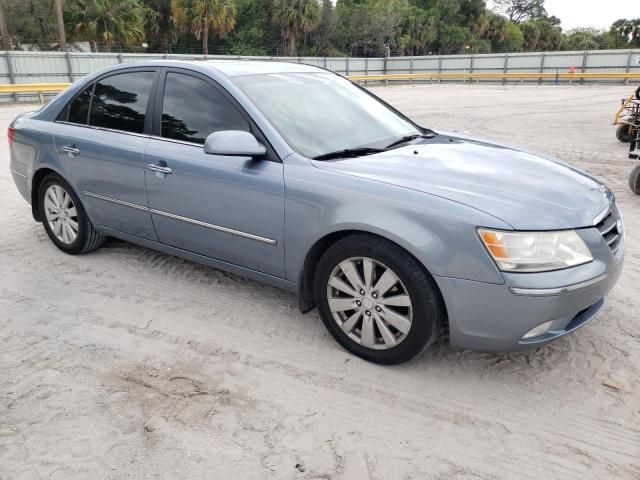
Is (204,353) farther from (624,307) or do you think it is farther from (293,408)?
(624,307)

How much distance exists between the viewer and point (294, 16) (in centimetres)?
4697

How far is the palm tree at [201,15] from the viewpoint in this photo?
134 feet

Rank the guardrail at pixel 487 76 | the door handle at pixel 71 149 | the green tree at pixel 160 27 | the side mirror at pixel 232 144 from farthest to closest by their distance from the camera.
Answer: the green tree at pixel 160 27 → the guardrail at pixel 487 76 → the door handle at pixel 71 149 → the side mirror at pixel 232 144

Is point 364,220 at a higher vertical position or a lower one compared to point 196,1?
lower

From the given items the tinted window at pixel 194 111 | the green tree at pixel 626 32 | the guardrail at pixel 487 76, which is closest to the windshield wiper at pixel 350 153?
the tinted window at pixel 194 111

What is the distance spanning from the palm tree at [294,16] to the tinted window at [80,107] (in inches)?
1810

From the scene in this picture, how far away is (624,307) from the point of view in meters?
3.79

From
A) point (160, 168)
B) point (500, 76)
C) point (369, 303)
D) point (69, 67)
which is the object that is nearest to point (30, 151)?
point (160, 168)

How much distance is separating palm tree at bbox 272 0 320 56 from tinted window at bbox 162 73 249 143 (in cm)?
4669

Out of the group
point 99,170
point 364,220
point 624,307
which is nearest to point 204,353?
point 364,220

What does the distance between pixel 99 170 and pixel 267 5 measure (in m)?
51.8

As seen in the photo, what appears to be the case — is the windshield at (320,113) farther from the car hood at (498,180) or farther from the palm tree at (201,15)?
the palm tree at (201,15)

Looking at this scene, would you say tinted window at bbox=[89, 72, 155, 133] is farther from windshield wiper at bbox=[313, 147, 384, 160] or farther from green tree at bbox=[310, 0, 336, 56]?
green tree at bbox=[310, 0, 336, 56]

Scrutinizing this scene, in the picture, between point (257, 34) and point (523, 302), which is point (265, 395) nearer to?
point (523, 302)
